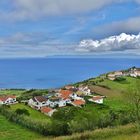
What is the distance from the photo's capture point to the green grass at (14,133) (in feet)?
141

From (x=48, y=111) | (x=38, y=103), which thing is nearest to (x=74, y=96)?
(x=38, y=103)

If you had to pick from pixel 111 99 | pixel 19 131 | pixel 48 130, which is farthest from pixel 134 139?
pixel 111 99

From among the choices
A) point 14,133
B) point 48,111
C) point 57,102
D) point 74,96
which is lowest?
point 14,133

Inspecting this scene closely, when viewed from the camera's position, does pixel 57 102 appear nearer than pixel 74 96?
Yes

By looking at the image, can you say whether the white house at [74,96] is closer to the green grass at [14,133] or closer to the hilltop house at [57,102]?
the hilltop house at [57,102]

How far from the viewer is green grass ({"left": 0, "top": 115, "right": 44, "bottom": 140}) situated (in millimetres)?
43094

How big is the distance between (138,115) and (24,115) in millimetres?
38001

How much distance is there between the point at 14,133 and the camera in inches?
1800

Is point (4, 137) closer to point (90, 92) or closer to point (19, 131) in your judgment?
point (19, 131)

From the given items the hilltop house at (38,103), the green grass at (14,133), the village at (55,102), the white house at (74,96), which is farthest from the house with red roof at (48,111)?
the white house at (74,96)

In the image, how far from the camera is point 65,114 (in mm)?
53469

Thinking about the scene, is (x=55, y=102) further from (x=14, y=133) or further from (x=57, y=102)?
(x=14, y=133)

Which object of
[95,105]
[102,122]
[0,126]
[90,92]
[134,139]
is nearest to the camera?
[134,139]

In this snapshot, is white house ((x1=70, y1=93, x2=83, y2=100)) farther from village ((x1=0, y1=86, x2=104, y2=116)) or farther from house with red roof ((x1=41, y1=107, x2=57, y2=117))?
house with red roof ((x1=41, y1=107, x2=57, y2=117))
